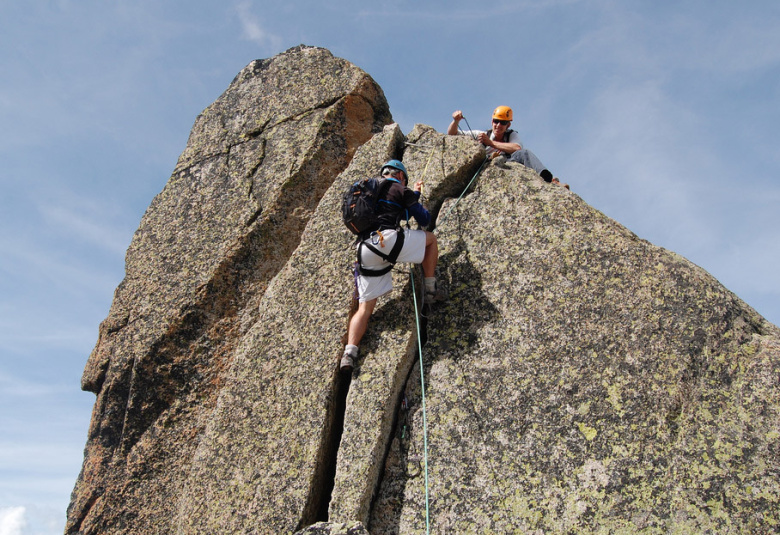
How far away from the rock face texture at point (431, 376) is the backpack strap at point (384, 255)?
53 centimetres

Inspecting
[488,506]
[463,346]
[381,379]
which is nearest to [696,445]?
[488,506]

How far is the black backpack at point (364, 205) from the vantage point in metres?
8.76

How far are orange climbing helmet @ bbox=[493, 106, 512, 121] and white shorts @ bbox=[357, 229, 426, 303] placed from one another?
140 inches

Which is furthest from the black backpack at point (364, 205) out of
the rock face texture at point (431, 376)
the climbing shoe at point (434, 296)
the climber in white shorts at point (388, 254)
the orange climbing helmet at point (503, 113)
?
the orange climbing helmet at point (503, 113)

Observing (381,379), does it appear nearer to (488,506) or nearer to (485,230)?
(488,506)

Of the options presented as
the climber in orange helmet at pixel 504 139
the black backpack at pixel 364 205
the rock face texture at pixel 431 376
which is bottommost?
the rock face texture at pixel 431 376

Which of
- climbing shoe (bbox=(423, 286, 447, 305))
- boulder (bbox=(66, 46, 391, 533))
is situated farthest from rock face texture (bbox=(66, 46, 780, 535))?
climbing shoe (bbox=(423, 286, 447, 305))

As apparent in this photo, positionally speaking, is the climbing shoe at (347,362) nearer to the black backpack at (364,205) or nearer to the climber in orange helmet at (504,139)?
the black backpack at (364,205)

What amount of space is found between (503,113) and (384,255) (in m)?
4.26

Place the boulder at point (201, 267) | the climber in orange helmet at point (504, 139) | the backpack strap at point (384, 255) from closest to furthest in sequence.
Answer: the backpack strap at point (384, 255) → the boulder at point (201, 267) → the climber in orange helmet at point (504, 139)

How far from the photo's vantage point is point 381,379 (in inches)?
326

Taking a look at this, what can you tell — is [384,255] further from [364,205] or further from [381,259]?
[364,205]

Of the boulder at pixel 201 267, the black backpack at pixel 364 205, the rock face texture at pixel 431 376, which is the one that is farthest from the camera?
the boulder at pixel 201 267

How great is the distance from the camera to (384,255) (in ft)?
28.2
